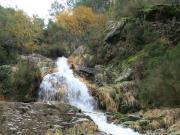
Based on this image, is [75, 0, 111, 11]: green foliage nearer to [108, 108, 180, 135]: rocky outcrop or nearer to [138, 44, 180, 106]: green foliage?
[138, 44, 180, 106]: green foliage

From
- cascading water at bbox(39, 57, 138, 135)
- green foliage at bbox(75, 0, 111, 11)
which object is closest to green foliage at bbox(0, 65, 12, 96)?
cascading water at bbox(39, 57, 138, 135)

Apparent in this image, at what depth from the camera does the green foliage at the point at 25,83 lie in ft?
72.2

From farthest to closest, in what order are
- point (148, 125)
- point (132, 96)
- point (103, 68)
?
point (103, 68), point (132, 96), point (148, 125)

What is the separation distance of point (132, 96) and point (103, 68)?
638cm

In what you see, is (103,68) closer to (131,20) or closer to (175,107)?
(131,20)

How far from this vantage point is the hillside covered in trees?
54.4 feet

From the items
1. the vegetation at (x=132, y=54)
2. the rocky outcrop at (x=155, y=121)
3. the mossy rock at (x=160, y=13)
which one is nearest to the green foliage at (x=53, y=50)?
the vegetation at (x=132, y=54)

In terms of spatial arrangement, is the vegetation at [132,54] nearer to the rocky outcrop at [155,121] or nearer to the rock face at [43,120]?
the rocky outcrop at [155,121]

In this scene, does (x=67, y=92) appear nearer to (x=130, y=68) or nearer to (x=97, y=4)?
(x=130, y=68)

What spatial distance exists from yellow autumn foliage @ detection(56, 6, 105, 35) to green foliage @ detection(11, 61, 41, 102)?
880 inches

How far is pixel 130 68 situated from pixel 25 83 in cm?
608

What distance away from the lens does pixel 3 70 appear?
79.0 ft

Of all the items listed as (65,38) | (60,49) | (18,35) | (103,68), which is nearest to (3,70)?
(103,68)

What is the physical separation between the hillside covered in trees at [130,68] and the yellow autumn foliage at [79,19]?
9.02 m
